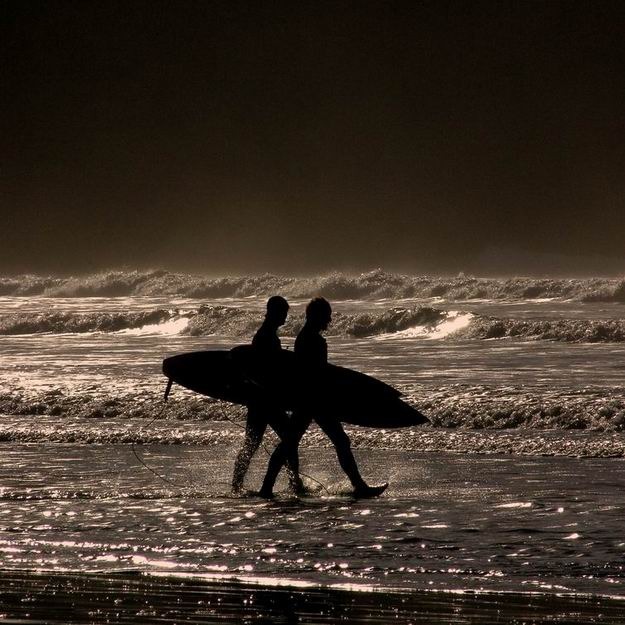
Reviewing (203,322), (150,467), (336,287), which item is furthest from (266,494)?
(336,287)

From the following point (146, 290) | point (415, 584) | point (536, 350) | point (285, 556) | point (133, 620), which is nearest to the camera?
point (133, 620)

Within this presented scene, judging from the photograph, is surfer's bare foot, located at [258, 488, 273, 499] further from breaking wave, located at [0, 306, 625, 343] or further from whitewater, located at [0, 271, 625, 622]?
breaking wave, located at [0, 306, 625, 343]

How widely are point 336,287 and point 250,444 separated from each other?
47.5m

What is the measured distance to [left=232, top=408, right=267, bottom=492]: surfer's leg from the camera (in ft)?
35.4

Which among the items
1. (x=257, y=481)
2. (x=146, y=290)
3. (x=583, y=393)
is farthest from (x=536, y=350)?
(x=146, y=290)

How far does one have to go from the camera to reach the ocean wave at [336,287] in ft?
170

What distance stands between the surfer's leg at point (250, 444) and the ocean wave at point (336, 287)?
40.3m

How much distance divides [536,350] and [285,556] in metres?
18.9

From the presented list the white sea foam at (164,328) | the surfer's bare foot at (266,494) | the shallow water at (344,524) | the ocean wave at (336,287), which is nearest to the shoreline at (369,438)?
the shallow water at (344,524)

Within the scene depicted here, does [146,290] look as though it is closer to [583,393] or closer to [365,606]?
[583,393]

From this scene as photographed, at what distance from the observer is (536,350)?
26375 millimetres

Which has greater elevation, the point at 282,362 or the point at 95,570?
the point at 282,362

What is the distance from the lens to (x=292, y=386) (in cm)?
1061

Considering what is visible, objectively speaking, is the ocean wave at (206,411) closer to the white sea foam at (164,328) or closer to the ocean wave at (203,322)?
the ocean wave at (203,322)
